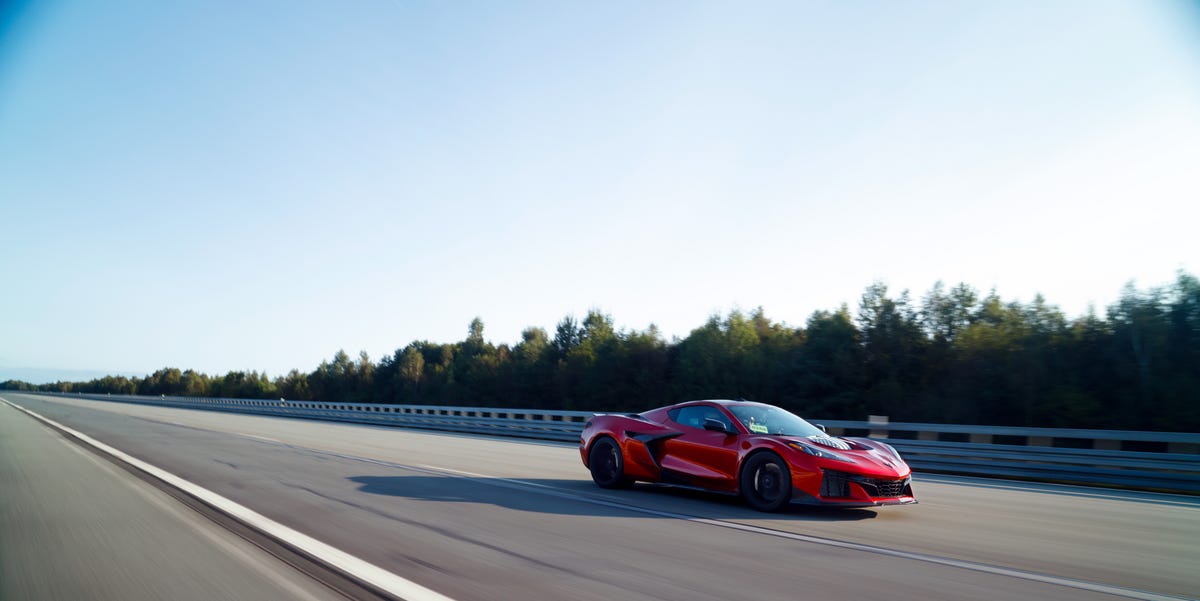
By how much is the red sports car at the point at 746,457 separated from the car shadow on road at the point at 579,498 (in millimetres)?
251

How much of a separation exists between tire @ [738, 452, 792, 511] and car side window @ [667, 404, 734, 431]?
74cm

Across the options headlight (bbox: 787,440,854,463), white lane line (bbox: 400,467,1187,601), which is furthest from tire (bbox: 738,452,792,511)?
white lane line (bbox: 400,467,1187,601)

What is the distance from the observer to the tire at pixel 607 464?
32.8ft

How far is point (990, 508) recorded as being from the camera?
29.4 feet

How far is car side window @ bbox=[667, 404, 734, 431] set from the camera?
9.25 metres

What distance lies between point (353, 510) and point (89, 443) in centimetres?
1345

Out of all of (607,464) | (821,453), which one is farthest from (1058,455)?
(607,464)

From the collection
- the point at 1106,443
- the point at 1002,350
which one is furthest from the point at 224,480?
the point at 1002,350

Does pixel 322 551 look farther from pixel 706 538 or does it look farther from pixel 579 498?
pixel 579 498

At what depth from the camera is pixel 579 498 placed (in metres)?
9.12

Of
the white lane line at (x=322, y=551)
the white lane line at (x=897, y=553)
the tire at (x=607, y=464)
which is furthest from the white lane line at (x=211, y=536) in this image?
the tire at (x=607, y=464)

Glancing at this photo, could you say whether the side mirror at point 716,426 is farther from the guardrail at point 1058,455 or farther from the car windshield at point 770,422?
the guardrail at point 1058,455

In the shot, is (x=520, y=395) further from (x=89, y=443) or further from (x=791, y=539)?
(x=791, y=539)

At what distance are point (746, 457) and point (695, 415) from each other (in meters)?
1.20
